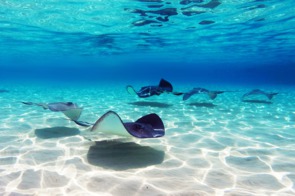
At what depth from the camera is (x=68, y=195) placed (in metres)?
3.73

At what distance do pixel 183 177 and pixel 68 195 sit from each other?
2.08m

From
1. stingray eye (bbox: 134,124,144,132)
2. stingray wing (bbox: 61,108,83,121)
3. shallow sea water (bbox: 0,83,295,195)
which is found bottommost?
shallow sea water (bbox: 0,83,295,195)

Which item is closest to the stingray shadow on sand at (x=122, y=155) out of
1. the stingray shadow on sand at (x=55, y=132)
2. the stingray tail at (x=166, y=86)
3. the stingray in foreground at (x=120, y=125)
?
the stingray in foreground at (x=120, y=125)

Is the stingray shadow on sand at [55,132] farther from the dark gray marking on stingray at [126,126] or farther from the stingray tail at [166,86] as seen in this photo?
the stingray tail at [166,86]

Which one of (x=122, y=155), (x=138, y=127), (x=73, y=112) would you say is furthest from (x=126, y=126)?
(x=73, y=112)

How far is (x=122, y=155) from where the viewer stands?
5.52 m

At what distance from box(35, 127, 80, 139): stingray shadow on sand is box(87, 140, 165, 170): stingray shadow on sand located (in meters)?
1.50

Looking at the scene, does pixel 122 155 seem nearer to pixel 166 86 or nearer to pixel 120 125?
pixel 120 125

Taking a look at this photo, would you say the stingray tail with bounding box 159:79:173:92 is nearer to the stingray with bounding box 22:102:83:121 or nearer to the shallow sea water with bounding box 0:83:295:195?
the shallow sea water with bounding box 0:83:295:195

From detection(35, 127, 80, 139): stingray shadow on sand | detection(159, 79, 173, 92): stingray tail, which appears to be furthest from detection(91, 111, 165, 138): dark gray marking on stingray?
detection(159, 79, 173, 92): stingray tail

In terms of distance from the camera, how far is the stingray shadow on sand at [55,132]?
23.5ft

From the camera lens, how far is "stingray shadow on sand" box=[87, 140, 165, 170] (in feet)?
16.5

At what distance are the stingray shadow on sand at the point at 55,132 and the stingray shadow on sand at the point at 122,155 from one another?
1500 millimetres

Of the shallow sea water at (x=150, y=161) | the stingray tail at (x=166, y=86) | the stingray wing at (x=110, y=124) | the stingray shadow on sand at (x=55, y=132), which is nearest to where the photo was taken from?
the shallow sea water at (x=150, y=161)
